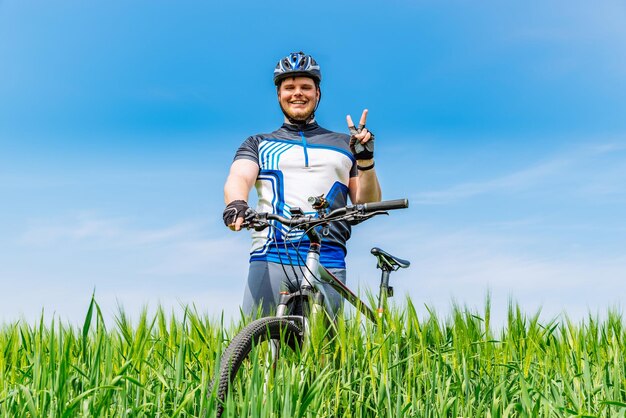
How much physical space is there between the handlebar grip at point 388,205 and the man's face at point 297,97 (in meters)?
1.55

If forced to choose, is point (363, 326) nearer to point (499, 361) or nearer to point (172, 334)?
point (499, 361)

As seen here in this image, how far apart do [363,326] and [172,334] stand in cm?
121

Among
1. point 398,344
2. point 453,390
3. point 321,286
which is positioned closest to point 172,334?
point 321,286

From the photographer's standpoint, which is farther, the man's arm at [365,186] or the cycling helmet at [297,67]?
the cycling helmet at [297,67]

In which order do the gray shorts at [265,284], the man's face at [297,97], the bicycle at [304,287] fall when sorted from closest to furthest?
the bicycle at [304,287], the gray shorts at [265,284], the man's face at [297,97]

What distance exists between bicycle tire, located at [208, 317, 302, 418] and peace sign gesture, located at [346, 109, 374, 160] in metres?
1.25

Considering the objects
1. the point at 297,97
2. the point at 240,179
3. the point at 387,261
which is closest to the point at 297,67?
the point at 297,97

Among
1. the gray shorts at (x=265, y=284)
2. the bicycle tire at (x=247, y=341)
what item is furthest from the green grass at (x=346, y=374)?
the gray shorts at (x=265, y=284)

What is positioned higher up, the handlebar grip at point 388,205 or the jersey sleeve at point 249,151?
the jersey sleeve at point 249,151

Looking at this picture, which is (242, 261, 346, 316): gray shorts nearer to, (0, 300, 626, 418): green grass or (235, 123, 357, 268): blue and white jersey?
(235, 123, 357, 268): blue and white jersey

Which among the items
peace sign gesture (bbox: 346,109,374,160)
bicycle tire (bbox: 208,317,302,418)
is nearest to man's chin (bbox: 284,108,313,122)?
peace sign gesture (bbox: 346,109,374,160)

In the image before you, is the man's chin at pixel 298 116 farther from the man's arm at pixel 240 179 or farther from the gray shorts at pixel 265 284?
the gray shorts at pixel 265 284

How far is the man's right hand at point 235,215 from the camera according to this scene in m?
4.12

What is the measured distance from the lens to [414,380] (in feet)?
13.1
